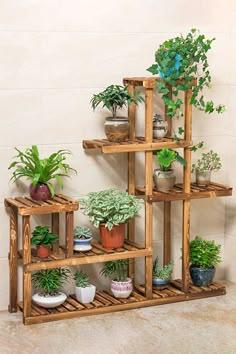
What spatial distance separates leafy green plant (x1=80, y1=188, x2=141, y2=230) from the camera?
13.0ft

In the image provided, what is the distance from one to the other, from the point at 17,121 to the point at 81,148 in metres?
0.39

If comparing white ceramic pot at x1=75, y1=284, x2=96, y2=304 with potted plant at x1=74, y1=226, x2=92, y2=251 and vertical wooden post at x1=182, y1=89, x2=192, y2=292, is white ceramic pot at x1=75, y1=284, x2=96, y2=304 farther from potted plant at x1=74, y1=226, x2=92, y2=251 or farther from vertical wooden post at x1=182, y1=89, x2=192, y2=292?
vertical wooden post at x1=182, y1=89, x2=192, y2=292

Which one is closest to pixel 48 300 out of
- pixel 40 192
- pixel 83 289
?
pixel 83 289

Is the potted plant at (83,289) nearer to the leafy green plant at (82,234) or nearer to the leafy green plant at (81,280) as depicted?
the leafy green plant at (81,280)

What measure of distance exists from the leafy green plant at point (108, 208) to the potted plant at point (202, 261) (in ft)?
1.65

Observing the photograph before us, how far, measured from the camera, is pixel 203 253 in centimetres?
429

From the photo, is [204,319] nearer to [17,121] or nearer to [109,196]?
[109,196]

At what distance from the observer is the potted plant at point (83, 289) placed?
4.01 meters

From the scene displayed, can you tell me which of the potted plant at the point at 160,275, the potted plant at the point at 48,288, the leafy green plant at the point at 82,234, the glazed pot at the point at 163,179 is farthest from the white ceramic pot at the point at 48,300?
the glazed pot at the point at 163,179

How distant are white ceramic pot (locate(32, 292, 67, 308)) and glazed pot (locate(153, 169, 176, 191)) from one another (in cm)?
80

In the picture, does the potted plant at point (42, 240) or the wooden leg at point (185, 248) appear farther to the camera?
the wooden leg at point (185, 248)

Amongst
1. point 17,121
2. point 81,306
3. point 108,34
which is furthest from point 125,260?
point 108,34

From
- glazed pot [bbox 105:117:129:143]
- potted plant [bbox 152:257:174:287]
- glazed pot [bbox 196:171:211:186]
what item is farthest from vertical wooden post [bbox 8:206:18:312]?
glazed pot [bbox 196:171:211:186]

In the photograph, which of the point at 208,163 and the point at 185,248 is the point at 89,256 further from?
the point at 208,163
